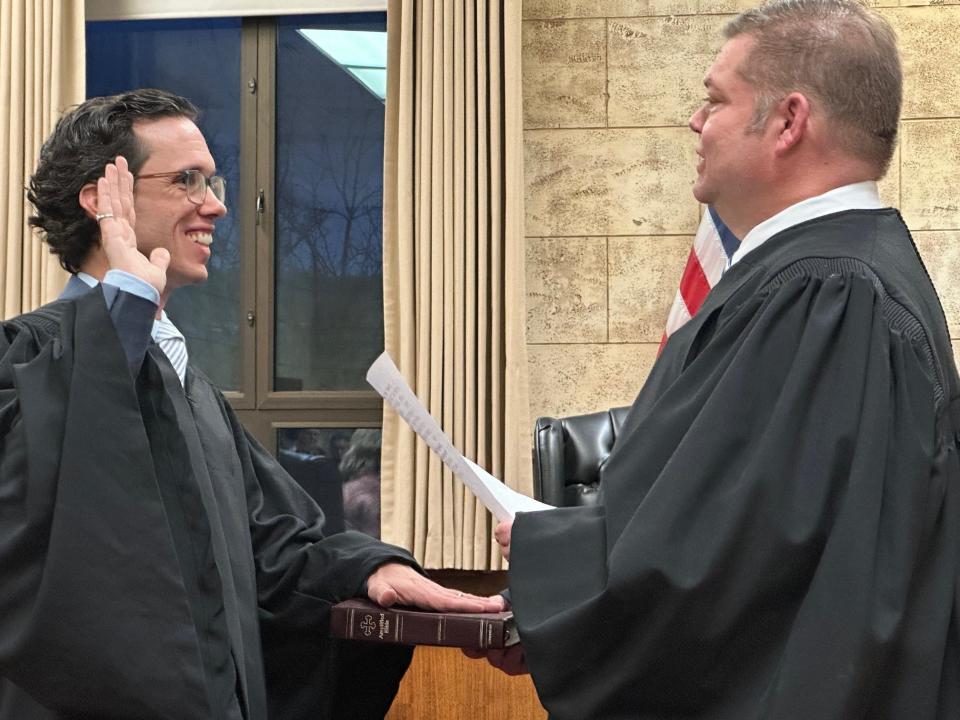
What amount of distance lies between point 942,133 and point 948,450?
12.0ft

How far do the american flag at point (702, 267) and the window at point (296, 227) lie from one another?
4.82 feet

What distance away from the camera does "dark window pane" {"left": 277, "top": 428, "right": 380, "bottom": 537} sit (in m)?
5.42

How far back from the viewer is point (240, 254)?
5.46 m

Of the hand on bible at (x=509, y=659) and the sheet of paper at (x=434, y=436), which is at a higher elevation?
Answer: the sheet of paper at (x=434, y=436)

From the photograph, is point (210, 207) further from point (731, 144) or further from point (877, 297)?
point (877, 297)

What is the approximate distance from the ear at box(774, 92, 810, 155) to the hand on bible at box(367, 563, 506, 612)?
1.02 m

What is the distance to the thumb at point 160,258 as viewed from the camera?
229 centimetres

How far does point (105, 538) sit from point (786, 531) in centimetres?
108

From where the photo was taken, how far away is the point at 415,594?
7.94 feet

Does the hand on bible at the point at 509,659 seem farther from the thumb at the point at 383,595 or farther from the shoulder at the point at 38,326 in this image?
the shoulder at the point at 38,326

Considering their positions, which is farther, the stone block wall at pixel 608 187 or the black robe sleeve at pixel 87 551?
the stone block wall at pixel 608 187

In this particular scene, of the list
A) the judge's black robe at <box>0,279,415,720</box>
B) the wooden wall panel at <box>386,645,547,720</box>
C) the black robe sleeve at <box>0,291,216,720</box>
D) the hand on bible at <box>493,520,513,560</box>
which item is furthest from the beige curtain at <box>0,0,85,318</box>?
the hand on bible at <box>493,520,513,560</box>

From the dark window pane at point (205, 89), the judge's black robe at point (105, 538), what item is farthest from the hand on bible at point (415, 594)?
the dark window pane at point (205, 89)

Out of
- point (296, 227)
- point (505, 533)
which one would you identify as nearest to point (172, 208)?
point (505, 533)
